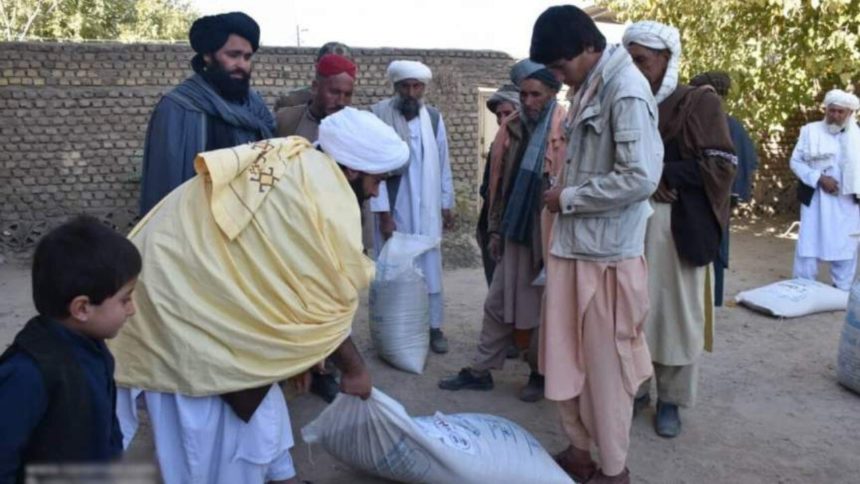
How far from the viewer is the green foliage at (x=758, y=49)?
7.91m

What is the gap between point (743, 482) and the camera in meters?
3.12

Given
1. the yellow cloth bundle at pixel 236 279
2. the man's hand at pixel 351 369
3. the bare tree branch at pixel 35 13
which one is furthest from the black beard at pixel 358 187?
the bare tree branch at pixel 35 13

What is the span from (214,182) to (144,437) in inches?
76.9

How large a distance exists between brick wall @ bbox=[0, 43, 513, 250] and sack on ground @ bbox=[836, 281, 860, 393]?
6.78m

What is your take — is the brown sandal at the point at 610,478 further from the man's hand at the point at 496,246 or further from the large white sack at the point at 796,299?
the large white sack at the point at 796,299

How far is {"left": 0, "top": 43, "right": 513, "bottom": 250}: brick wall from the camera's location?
838 centimetres

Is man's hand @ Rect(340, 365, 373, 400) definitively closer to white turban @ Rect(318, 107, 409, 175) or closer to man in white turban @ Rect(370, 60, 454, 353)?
white turban @ Rect(318, 107, 409, 175)

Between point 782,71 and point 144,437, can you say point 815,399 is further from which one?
point 782,71

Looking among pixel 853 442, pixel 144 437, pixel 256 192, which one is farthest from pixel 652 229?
pixel 144 437

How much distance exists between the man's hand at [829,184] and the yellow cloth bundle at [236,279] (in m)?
5.57

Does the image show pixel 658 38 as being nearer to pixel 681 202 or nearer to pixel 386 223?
pixel 681 202

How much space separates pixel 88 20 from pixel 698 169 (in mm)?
17817

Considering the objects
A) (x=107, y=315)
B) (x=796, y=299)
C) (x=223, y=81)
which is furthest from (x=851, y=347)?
(x=107, y=315)

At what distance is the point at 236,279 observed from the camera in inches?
79.2
